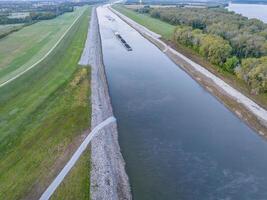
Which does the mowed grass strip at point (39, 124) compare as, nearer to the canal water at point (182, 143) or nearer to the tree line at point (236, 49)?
the canal water at point (182, 143)

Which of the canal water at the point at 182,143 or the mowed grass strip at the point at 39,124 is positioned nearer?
the canal water at the point at 182,143

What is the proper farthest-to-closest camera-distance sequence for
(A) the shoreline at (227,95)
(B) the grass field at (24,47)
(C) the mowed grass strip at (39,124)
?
(B) the grass field at (24,47) → (A) the shoreline at (227,95) → (C) the mowed grass strip at (39,124)

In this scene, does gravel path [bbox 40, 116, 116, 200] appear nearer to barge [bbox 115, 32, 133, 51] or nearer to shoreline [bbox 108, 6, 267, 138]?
shoreline [bbox 108, 6, 267, 138]

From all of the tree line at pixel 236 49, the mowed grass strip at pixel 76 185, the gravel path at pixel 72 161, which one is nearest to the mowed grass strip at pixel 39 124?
the gravel path at pixel 72 161

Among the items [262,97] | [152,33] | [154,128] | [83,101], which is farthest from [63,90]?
[152,33]

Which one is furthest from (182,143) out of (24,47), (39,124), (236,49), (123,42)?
(123,42)

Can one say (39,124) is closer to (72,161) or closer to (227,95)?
(72,161)
